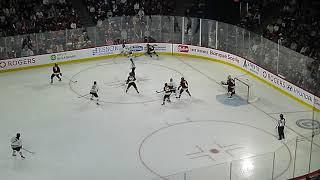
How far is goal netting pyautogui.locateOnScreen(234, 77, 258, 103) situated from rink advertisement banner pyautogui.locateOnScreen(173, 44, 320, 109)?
0.68m

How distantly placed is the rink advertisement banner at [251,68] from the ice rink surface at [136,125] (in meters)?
0.33

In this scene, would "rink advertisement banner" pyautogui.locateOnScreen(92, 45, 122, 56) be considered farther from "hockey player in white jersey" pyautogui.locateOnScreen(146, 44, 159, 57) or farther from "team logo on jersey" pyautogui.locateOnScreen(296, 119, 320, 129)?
"team logo on jersey" pyautogui.locateOnScreen(296, 119, 320, 129)

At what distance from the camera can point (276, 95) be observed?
2223cm

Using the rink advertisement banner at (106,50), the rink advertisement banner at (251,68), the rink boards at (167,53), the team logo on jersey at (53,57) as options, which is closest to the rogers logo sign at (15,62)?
the rink boards at (167,53)

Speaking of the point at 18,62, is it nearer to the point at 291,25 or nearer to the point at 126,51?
the point at 126,51

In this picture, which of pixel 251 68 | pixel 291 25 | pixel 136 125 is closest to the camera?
pixel 136 125

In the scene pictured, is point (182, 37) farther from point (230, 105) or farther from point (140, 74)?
point (230, 105)

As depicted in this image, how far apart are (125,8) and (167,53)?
391 centimetres

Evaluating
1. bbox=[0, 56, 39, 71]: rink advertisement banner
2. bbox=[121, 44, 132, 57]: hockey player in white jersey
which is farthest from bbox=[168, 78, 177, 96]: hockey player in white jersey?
bbox=[0, 56, 39, 71]: rink advertisement banner

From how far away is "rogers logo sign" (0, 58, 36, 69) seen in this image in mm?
25342

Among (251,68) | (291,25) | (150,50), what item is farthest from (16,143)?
(291,25)

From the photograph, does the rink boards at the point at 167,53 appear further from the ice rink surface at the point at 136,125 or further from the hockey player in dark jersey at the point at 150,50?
the hockey player in dark jersey at the point at 150,50

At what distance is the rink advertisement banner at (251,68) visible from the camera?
69.0ft

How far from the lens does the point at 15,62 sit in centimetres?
2558
